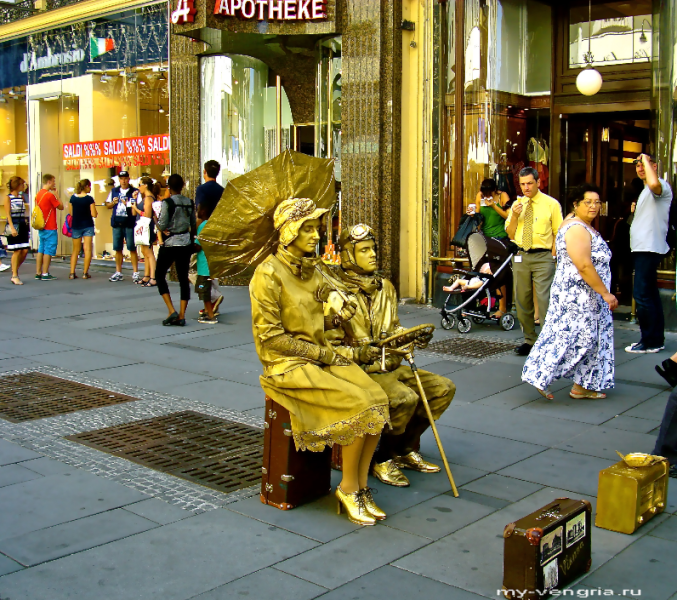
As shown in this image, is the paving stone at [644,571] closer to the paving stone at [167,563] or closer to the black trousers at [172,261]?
the paving stone at [167,563]

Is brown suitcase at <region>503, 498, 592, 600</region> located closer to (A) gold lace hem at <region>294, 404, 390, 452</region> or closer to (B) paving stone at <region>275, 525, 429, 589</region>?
(B) paving stone at <region>275, 525, 429, 589</region>

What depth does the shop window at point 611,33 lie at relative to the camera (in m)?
11.0

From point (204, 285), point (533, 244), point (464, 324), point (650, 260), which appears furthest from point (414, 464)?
point (204, 285)

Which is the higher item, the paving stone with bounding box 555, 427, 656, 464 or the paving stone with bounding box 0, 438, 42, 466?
the paving stone with bounding box 0, 438, 42, 466

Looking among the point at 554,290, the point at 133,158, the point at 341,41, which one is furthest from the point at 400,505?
the point at 133,158

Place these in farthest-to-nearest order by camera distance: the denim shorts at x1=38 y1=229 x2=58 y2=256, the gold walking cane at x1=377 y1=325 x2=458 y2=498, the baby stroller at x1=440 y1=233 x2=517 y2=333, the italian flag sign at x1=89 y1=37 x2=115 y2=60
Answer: the italian flag sign at x1=89 y1=37 x2=115 y2=60
the denim shorts at x1=38 y1=229 x2=58 y2=256
the baby stroller at x1=440 y1=233 x2=517 y2=333
the gold walking cane at x1=377 y1=325 x2=458 y2=498

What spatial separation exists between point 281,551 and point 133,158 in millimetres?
14453

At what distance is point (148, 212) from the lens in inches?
559

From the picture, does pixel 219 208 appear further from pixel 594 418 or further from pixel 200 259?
pixel 200 259

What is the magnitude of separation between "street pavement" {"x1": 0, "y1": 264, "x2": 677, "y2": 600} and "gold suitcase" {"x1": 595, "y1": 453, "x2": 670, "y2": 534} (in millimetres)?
75

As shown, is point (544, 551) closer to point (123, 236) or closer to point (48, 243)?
point (123, 236)

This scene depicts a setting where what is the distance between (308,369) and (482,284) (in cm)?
607

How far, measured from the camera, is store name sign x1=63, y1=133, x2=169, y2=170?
1673 cm

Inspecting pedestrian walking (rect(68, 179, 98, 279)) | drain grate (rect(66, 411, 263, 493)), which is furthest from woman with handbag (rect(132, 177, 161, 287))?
drain grate (rect(66, 411, 263, 493))
